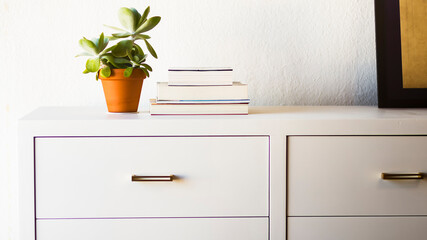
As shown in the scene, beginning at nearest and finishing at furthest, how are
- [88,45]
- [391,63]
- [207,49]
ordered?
[88,45]
[391,63]
[207,49]

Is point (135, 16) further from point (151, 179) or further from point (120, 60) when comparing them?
point (151, 179)

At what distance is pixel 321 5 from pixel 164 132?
725 mm

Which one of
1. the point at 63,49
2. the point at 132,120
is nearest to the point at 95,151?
the point at 132,120

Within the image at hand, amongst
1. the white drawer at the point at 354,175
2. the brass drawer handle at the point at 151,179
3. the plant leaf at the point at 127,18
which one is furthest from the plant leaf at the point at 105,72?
the white drawer at the point at 354,175

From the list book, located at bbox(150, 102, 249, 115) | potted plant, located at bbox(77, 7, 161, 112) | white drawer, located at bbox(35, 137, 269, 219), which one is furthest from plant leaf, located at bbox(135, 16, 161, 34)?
white drawer, located at bbox(35, 137, 269, 219)

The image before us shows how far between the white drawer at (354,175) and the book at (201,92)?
18 cm

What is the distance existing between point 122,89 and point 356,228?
0.66m

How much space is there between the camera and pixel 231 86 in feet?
4.06

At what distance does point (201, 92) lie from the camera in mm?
→ 1233

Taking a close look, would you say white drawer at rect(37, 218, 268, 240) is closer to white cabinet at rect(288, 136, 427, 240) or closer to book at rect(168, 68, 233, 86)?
white cabinet at rect(288, 136, 427, 240)

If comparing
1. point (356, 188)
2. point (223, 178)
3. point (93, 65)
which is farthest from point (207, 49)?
point (356, 188)

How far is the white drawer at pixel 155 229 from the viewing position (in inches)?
45.1

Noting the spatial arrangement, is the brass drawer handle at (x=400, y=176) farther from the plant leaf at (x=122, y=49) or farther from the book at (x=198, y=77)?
the plant leaf at (x=122, y=49)

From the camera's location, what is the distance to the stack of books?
1223 millimetres
